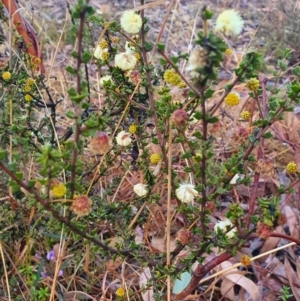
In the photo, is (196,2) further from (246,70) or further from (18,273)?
(246,70)

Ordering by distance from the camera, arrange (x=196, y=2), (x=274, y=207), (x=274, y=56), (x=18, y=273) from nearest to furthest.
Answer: (x=274, y=207), (x=18, y=273), (x=274, y=56), (x=196, y=2)

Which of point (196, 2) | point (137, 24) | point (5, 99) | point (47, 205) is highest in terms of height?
point (137, 24)

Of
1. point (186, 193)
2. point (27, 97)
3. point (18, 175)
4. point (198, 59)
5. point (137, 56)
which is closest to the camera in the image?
point (198, 59)

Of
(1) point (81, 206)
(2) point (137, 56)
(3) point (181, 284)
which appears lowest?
(3) point (181, 284)

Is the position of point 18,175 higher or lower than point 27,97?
higher

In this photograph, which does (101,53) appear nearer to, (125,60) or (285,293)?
(125,60)

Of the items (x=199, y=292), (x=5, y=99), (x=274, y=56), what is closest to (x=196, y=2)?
(x=274, y=56)

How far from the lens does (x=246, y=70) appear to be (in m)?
0.76

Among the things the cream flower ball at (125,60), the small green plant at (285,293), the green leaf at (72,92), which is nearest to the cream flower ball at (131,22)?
the cream flower ball at (125,60)

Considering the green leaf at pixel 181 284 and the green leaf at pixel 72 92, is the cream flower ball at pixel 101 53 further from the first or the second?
the green leaf at pixel 181 284

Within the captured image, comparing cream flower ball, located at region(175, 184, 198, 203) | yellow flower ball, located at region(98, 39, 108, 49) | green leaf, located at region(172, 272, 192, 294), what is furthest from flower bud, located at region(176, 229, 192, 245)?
yellow flower ball, located at region(98, 39, 108, 49)

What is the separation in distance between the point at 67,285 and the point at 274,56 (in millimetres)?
1982

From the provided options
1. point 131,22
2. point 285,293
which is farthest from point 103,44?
point 285,293

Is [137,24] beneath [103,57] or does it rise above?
above
